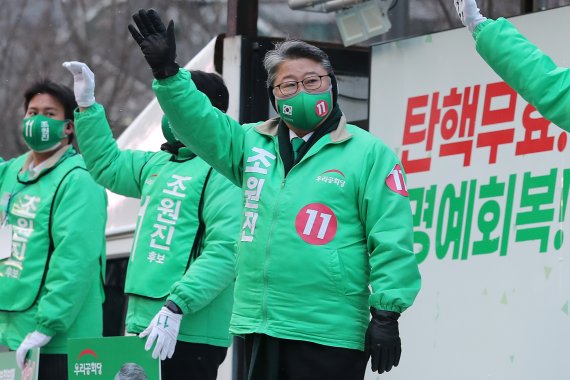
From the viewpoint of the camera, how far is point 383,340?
15.3ft

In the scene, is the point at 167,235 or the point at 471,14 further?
the point at 167,235

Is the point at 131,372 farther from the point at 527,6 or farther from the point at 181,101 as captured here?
the point at 527,6

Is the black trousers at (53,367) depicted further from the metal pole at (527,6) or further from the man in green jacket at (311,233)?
the metal pole at (527,6)

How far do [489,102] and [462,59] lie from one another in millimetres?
272

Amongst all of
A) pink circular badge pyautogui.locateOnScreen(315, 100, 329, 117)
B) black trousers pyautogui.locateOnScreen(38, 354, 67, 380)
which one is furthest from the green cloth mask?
pink circular badge pyautogui.locateOnScreen(315, 100, 329, 117)

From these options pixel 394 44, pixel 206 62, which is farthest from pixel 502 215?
pixel 206 62

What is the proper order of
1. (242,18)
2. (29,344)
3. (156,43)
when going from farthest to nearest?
(242,18)
(29,344)
(156,43)

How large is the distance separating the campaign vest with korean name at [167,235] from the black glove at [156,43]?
1.21m

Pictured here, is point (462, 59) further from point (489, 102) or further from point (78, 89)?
point (78, 89)

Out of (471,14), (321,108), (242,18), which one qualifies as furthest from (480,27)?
(242,18)

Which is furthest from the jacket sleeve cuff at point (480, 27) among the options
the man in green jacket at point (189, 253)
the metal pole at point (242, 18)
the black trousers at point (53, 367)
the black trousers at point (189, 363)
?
the metal pole at point (242, 18)

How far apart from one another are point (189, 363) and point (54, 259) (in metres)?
1.01

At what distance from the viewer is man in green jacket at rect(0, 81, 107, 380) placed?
650 cm

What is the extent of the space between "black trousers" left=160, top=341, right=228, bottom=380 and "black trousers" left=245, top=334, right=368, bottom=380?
101 centimetres
